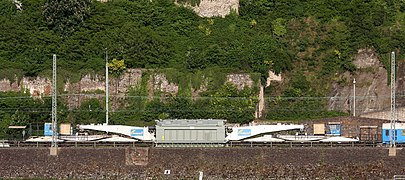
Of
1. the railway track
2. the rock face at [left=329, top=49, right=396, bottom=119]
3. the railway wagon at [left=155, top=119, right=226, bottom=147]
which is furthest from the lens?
the rock face at [left=329, top=49, right=396, bottom=119]

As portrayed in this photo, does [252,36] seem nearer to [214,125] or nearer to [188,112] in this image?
[188,112]

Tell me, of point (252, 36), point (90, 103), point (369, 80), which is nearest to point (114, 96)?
point (90, 103)

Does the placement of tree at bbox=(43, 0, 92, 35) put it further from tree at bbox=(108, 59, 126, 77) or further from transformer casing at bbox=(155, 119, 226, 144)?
transformer casing at bbox=(155, 119, 226, 144)

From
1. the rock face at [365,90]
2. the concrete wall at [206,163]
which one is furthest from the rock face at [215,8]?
the concrete wall at [206,163]

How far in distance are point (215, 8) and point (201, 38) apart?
16.4 feet

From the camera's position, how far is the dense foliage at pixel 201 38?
106m

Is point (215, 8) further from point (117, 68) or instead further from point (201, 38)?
point (117, 68)

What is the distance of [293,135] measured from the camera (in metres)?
93.9

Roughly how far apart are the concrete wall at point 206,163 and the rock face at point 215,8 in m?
29.5

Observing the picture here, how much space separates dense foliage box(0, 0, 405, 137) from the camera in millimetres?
105688

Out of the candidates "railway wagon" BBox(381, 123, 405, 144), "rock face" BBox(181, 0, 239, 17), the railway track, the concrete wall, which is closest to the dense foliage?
"rock face" BBox(181, 0, 239, 17)

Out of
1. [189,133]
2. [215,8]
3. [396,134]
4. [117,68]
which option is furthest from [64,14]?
[396,134]

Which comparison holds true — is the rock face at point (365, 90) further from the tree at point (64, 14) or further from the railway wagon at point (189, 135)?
the tree at point (64, 14)

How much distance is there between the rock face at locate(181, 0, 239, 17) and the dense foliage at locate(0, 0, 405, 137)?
629 mm
